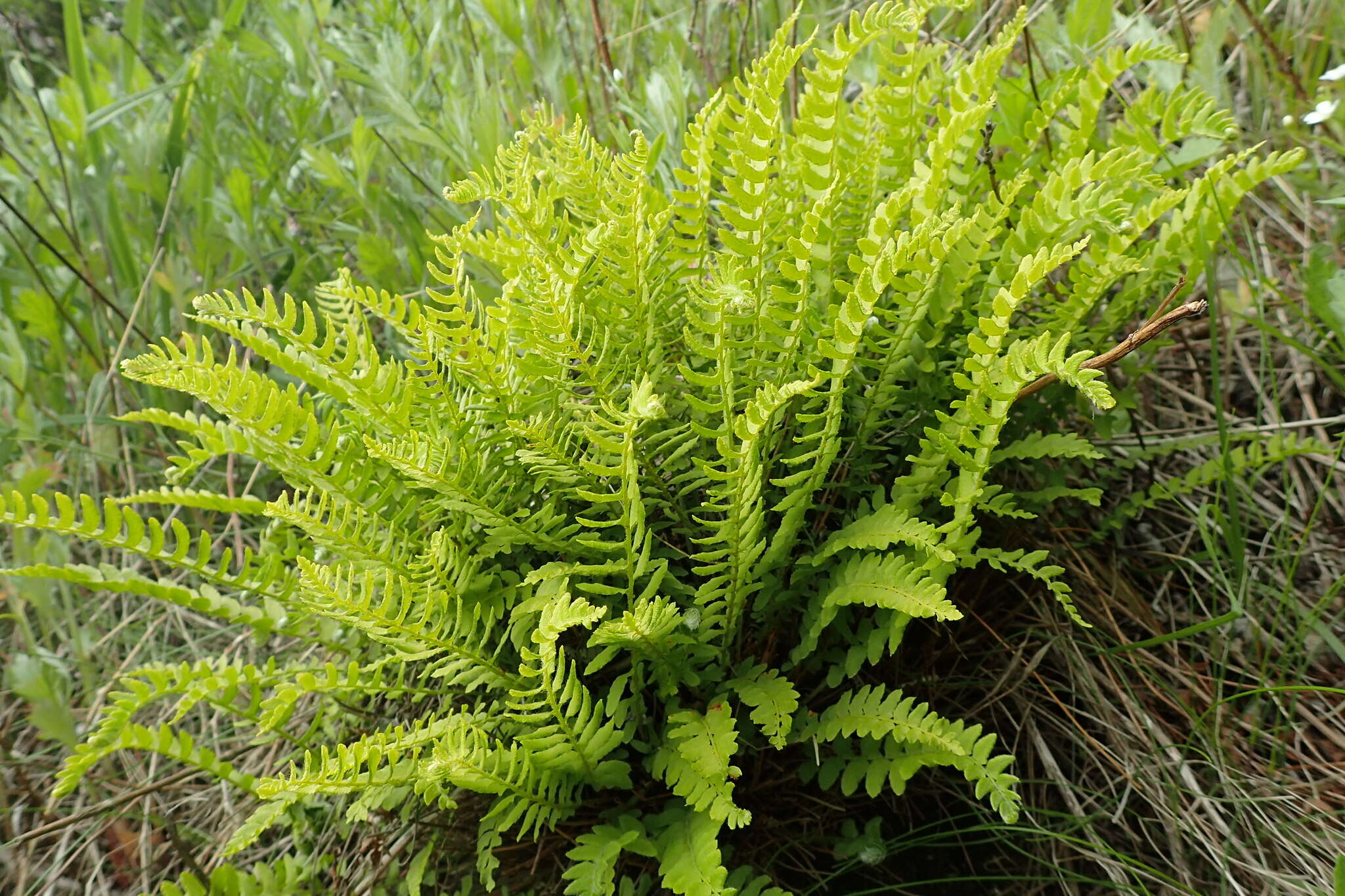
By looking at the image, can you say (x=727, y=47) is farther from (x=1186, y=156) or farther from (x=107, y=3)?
(x=107, y=3)

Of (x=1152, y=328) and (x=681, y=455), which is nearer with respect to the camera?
(x=1152, y=328)

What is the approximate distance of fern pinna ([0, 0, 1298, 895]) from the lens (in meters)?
1.03

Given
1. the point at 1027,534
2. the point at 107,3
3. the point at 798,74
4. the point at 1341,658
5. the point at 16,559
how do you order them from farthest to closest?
1. the point at 107,3
2. the point at 798,74
3. the point at 16,559
4. the point at 1027,534
5. the point at 1341,658

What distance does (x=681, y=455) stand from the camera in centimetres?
126

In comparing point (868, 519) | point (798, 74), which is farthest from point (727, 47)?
point (868, 519)

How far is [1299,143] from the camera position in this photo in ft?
5.94

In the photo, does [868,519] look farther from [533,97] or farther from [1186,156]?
[533,97]

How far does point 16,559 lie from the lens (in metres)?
1.86

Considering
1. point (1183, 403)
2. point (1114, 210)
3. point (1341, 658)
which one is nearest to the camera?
point (1114, 210)

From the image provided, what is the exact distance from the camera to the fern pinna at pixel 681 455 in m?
1.03

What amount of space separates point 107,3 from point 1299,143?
321cm

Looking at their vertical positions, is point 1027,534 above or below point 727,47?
below

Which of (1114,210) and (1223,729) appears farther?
(1223,729)

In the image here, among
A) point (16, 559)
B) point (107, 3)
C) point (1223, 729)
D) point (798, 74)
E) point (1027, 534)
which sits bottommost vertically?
point (1223, 729)
